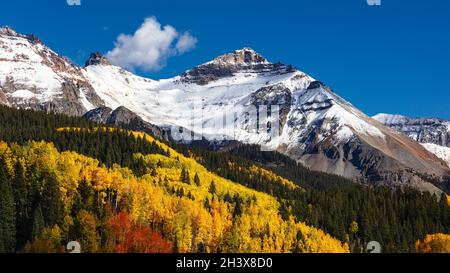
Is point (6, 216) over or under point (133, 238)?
over

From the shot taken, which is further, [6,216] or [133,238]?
[6,216]

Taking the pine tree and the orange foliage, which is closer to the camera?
the pine tree

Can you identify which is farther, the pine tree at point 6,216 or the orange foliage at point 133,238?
the orange foliage at point 133,238
